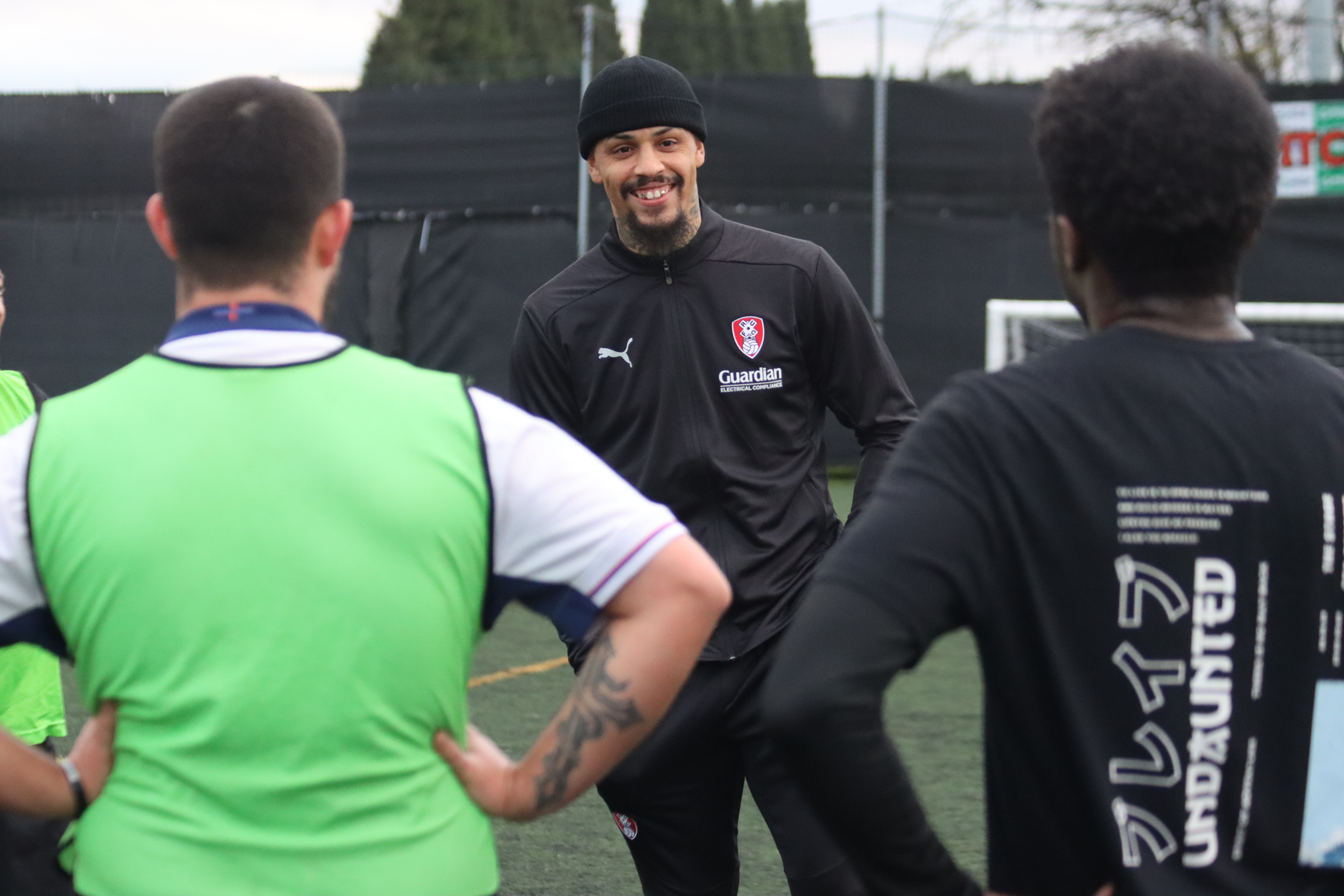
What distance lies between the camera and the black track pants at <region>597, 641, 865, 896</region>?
306 cm

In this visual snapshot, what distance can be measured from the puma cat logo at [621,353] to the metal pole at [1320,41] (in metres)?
11.1

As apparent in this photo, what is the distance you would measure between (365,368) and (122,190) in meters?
11.5

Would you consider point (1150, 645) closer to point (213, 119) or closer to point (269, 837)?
point (269, 837)

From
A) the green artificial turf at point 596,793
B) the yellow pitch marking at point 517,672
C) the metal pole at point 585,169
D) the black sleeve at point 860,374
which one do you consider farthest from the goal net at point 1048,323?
the metal pole at point 585,169

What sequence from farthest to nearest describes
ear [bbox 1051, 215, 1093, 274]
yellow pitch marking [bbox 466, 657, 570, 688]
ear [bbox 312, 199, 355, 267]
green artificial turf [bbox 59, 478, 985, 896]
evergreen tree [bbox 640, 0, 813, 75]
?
evergreen tree [bbox 640, 0, 813, 75]
yellow pitch marking [bbox 466, 657, 570, 688]
green artificial turf [bbox 59, 478, 985, 896]
ear [bbox 312, 199, 355, 267]
ear [bbox 1051, 215, 1093, 274]

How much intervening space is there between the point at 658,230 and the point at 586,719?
1.68 metres

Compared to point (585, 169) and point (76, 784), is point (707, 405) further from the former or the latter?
point (585, 169)

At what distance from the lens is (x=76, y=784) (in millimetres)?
1646

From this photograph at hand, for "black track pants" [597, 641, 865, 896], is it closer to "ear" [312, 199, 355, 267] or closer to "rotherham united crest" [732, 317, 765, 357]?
"rotherham united crest" [732, 317, 765, 357]

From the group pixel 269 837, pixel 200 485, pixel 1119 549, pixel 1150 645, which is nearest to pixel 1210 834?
pixel 1150 645

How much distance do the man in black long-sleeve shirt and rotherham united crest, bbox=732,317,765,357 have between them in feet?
5.37

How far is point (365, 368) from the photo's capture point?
1.65m

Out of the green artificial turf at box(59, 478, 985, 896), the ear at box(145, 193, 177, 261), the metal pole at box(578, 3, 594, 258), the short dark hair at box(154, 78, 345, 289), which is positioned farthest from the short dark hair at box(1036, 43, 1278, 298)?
the metal pole at box(578, 3, 594, 258)

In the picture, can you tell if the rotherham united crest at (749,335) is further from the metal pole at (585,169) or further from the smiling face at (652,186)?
the metal pole at (585,169)
